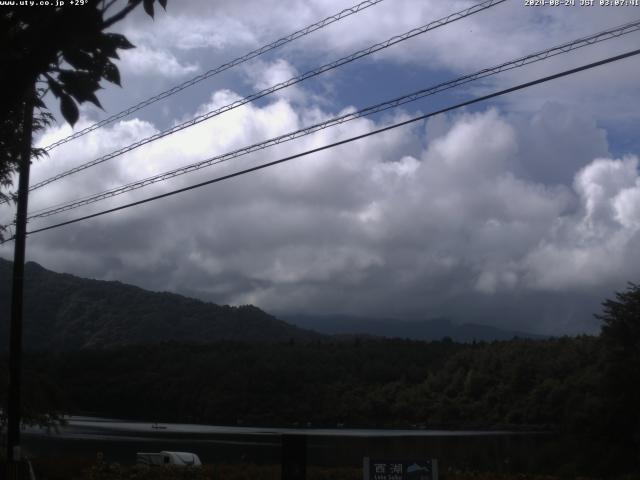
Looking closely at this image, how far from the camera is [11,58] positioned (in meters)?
5.52

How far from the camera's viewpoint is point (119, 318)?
518ft

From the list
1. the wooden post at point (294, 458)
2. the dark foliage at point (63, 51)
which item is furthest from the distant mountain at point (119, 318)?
the dark foliage at point (63, 51)

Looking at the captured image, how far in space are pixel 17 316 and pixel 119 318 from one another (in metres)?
144

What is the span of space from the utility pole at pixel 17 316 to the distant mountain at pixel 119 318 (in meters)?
96.5

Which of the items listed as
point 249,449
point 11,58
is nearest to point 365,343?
point 249,449

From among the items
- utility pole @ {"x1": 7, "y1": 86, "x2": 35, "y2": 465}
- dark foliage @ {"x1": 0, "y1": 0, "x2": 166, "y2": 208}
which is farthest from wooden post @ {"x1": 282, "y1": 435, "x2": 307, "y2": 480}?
dark foliage @ {"x1": 0, "y1": 0, "x2": 166, "y2": 208}

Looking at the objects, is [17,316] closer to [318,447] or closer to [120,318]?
[318,447]

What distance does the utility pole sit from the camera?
674 inches

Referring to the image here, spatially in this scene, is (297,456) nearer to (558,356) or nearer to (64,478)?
(64,478)

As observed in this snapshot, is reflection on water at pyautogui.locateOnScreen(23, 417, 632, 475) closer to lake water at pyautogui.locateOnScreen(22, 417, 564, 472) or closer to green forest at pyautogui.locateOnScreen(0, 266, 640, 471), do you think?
lake water at pyautogui.locateOnScreen(22, 417, 564, 472)

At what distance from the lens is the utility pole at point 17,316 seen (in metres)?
17.1

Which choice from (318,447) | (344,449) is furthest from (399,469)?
(318,447)

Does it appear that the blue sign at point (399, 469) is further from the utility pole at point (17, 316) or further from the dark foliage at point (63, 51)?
the dark foliage at point (63, 51)

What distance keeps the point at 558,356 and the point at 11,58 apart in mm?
74653
